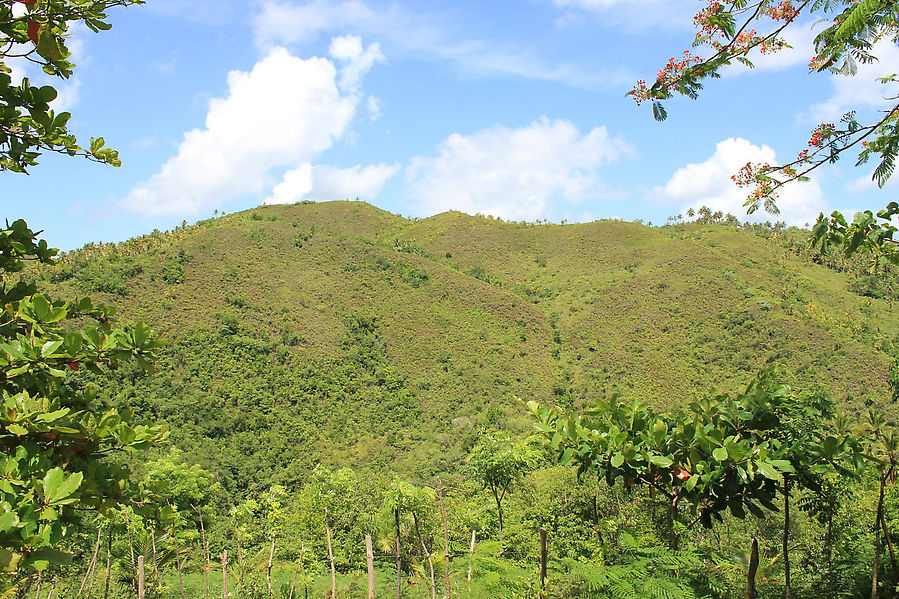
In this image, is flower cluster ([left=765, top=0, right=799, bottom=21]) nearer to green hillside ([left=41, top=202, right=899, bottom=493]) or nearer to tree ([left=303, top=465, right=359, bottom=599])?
tree ([left=303, top=465, right=359, bottom=599])

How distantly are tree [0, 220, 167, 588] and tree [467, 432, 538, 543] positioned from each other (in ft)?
41.2

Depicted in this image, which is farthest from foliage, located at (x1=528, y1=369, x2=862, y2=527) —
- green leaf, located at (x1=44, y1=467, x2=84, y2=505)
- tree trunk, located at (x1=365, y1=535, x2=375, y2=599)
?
tree trunk, located at (x1=365, y1=535, x2=375, y2=599)

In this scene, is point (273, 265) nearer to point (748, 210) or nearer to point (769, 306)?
point (769, 306)

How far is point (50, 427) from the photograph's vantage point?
67.9 inches

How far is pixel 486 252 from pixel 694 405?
182 feet

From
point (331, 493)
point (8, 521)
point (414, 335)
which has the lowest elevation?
point (331, 493)

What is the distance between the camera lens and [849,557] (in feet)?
14.9

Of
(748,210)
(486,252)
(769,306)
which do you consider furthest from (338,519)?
(486,252)

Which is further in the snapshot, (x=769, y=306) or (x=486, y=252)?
(x=486, y=252)

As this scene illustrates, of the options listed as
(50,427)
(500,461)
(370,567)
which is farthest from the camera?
(500,461)

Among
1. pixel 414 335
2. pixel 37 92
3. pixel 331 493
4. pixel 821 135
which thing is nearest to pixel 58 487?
pixel 37 92

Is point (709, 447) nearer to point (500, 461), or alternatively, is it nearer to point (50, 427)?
point (50, 427)

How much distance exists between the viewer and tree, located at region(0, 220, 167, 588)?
1.50 meters

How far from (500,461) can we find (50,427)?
1327 centimetres
